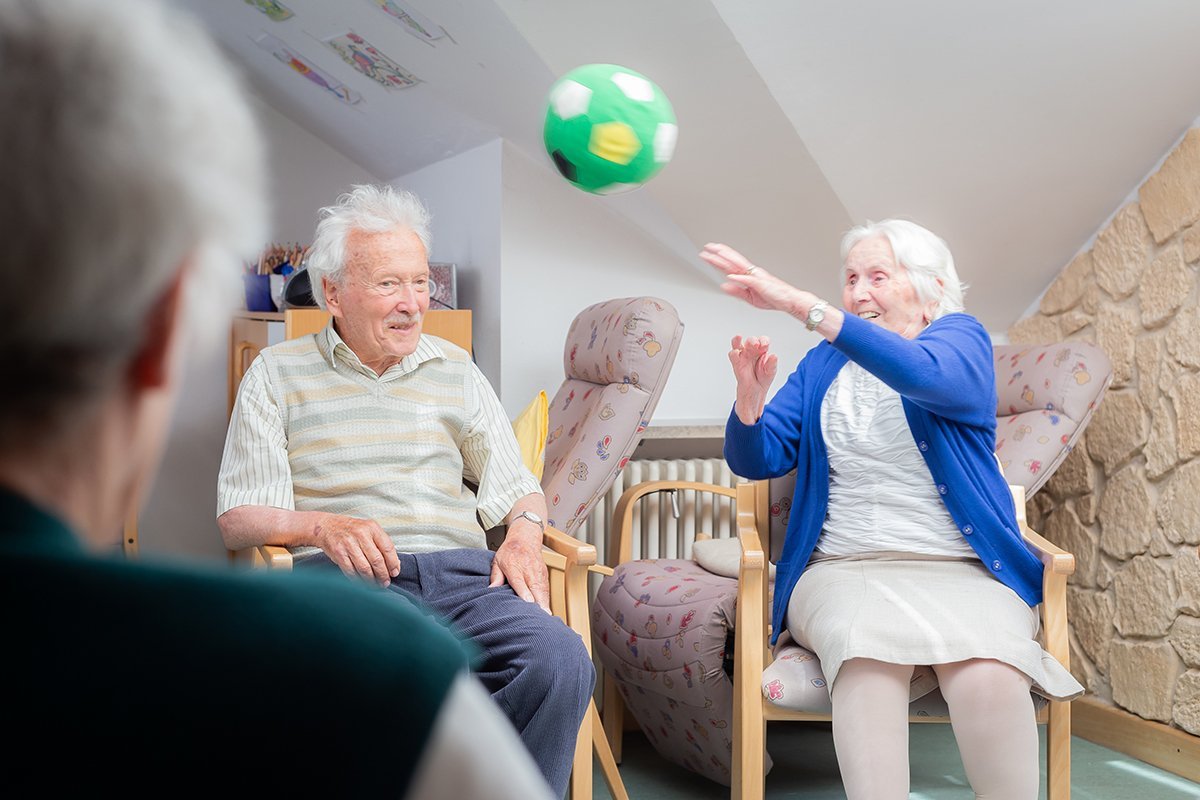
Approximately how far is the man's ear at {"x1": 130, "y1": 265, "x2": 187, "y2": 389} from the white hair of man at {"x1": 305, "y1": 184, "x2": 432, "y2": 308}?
1764 millimetres

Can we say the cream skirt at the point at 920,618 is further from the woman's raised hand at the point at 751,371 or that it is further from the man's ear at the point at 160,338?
the man's ear at the point at 160,338

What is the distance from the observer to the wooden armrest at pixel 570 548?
2.03 metres

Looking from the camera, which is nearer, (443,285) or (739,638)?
(739,638)

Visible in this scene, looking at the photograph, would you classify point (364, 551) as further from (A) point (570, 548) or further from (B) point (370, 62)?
(B) point (370, 62)

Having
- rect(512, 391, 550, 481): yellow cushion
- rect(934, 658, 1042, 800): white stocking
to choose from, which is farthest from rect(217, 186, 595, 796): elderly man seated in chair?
rect(934, 658, 1042, 800): white stocking

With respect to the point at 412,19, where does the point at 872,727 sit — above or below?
below

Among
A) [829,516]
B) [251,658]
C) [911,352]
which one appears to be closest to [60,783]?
[251,658]

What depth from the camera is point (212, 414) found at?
3920 mm

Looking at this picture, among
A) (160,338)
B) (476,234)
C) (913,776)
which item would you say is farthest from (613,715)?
(160,338)

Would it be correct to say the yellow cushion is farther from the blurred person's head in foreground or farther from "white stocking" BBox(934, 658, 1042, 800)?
the blurred person's head in foreground

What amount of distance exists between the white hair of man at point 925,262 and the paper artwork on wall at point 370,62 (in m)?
1.64

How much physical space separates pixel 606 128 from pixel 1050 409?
4.36 feet

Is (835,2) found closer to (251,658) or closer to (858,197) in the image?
(858,197)

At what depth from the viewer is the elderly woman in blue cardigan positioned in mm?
1781
